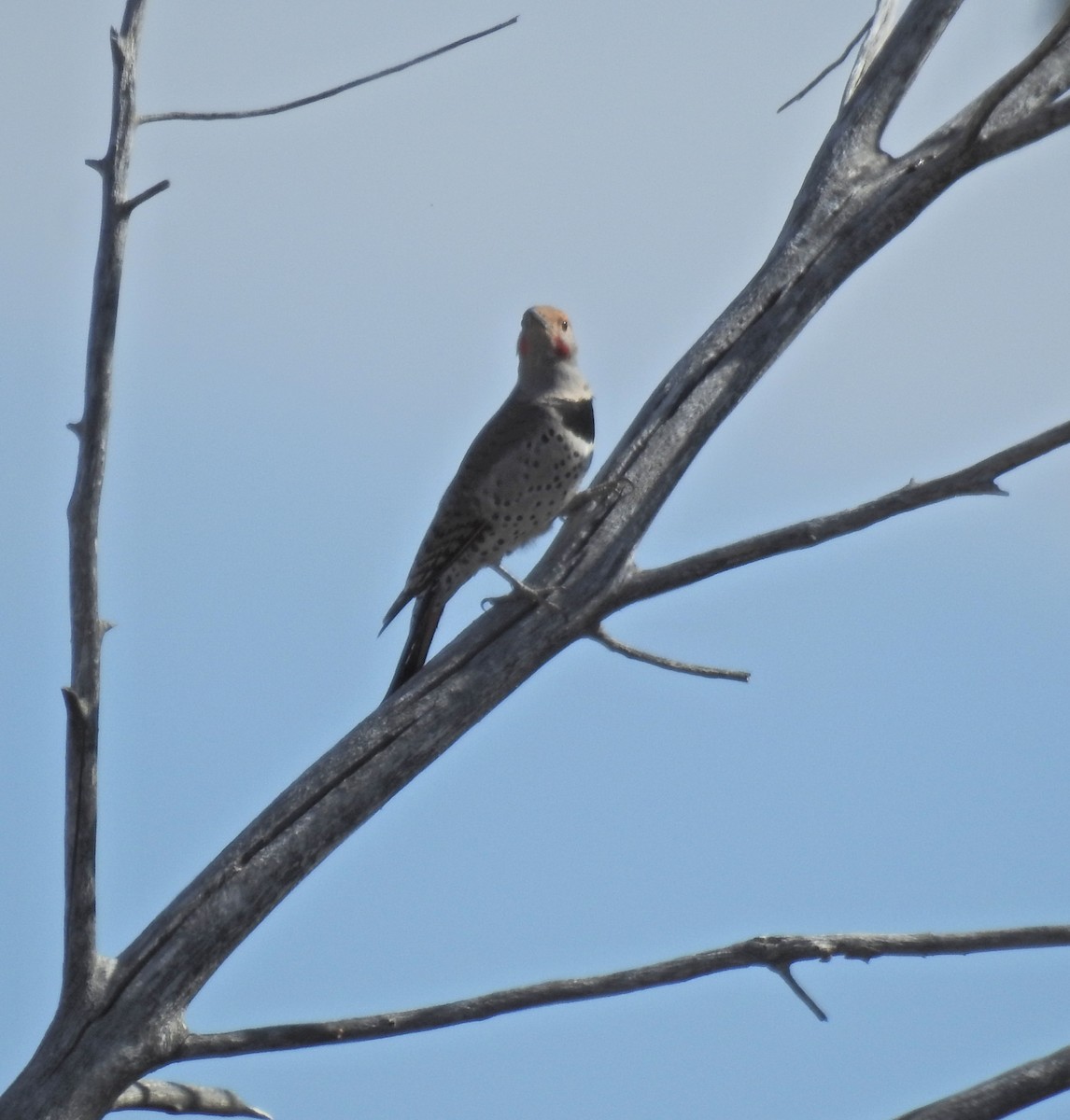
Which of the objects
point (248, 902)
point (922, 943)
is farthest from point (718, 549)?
point (248, 902)

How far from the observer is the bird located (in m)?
6.19

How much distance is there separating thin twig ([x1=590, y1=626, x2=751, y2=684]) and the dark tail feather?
1128 millimetres

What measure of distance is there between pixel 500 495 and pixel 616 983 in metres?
2.88

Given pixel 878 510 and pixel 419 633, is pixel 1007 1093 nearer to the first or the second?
pixel 878 510

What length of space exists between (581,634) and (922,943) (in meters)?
1.32

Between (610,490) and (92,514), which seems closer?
(92,514)

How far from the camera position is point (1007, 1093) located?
131 inches

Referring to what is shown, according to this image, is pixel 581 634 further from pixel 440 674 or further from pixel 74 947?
pixel 74 947

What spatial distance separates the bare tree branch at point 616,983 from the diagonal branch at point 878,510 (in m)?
1.03

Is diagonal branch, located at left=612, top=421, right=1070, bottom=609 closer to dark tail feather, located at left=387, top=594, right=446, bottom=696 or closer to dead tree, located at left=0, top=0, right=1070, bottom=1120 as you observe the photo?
dead tree, located at left=0, top=0, right=1070, bottom=1120

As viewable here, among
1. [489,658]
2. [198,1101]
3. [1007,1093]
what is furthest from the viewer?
[489,658]

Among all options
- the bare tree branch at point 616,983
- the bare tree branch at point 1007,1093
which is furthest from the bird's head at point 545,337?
the bare tree branch at point 1007,1093

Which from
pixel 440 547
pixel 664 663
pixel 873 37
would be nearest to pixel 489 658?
pixel 664 663

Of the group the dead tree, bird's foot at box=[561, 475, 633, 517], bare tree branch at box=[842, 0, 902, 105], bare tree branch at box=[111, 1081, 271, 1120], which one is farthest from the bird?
bare tree branch at box=[111, 1081, 271, 1120]
